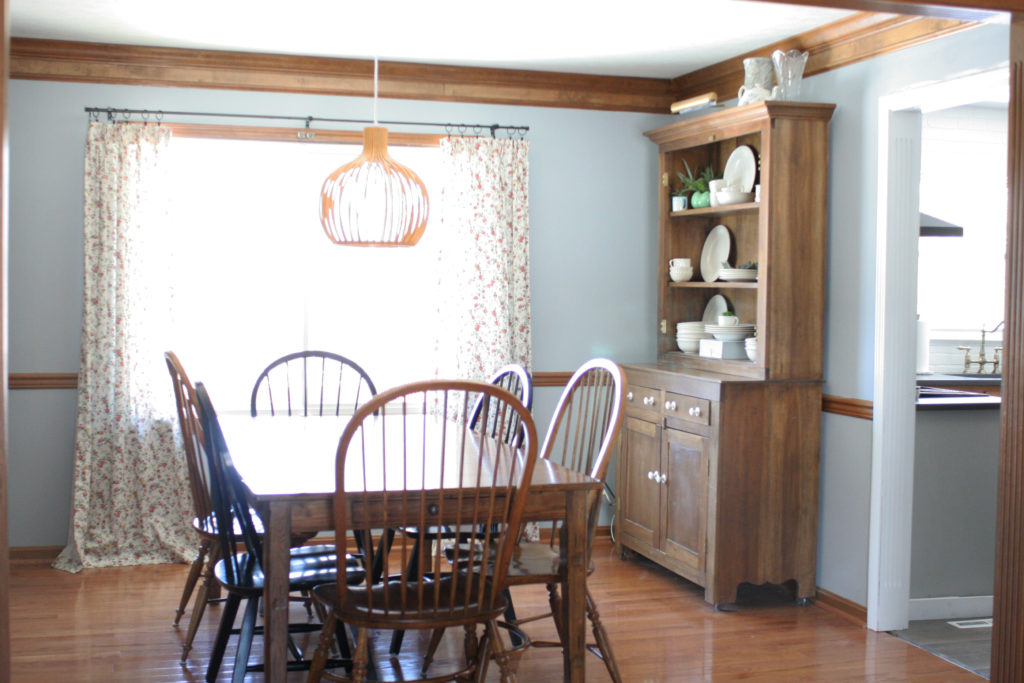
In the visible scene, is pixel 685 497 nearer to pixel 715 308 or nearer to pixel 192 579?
pixel 715 308

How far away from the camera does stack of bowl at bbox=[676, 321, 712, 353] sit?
4957 millimetres

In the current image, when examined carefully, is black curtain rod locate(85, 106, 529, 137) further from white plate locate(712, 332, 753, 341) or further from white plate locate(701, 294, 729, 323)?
white plate locate(712, 332, 753, 341)

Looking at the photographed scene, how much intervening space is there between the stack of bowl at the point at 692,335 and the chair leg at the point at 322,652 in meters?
2.84

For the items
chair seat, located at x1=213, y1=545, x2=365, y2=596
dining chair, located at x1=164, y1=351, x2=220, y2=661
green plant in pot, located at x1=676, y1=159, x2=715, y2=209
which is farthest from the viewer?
green plant in pot, located at x1=676, y1=159, x2=715, y2=209

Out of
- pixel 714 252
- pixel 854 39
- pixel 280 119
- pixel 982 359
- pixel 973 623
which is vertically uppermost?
pixel 854 39

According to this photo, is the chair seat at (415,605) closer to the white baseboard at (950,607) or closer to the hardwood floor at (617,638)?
the hardwood floor at (617,638)

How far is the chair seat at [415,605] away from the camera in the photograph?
8.20ft

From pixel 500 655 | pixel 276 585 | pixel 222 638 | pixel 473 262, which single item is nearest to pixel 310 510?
pixel 276 585

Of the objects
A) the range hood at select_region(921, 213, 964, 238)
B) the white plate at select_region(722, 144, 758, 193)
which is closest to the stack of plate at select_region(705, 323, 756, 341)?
the white plate at select_region(722, 144, 758, 193)

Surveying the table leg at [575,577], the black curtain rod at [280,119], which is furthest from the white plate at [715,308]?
the table leg at [575,577]

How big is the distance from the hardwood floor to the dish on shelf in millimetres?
1322

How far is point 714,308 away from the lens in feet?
16.7

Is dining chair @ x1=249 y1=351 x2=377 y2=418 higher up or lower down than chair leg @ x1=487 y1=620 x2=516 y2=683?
higher up

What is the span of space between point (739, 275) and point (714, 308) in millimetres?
603
